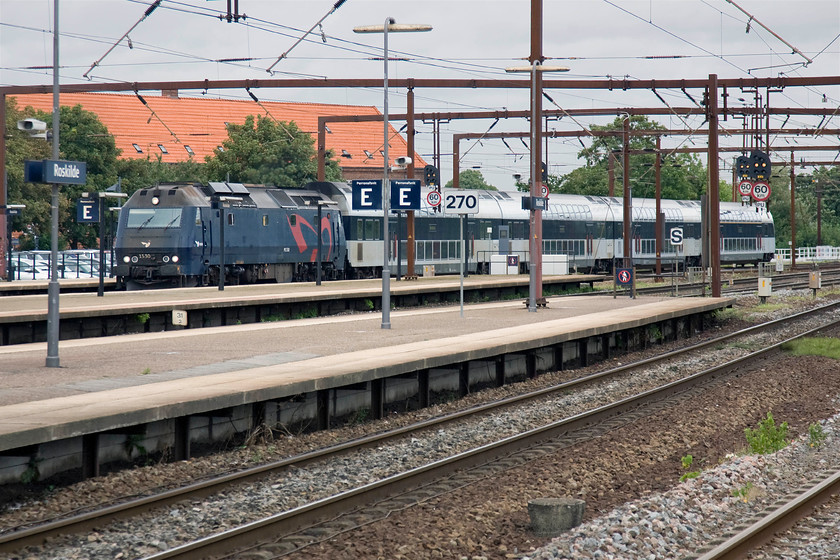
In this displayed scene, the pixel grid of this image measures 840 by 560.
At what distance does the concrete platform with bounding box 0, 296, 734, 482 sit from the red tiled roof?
53762mm

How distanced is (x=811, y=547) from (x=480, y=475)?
382 cm

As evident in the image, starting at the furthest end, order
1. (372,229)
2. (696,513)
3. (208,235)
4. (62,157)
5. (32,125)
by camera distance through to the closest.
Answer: (62,157) < (372,229) < (208,235) < (32,125) < (696,513)

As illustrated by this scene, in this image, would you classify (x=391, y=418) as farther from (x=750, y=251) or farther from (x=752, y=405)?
(x=750, y=251)

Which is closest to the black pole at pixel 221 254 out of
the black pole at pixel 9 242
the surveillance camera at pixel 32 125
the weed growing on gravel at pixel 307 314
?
the weed growing on gravel at pixel 307 314

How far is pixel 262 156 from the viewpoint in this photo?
62375 mm

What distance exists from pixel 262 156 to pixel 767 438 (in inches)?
2066

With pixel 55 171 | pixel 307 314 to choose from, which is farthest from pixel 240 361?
pixel 307 314

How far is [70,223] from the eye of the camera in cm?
5425

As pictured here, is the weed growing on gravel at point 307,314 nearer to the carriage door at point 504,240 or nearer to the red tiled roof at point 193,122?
the carriage door at point 504,240

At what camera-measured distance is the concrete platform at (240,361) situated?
11.0m

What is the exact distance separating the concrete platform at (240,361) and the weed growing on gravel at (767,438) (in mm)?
4873

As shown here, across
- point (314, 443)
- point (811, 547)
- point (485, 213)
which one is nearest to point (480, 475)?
point (314, 443)

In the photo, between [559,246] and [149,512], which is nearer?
[149,512]

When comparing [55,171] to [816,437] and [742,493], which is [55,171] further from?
[816,437]
